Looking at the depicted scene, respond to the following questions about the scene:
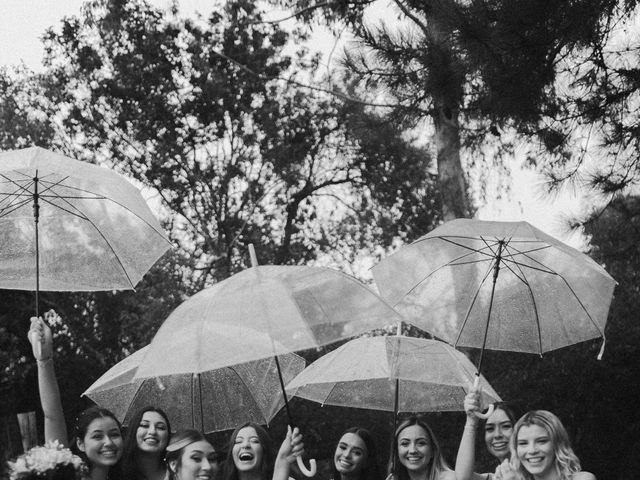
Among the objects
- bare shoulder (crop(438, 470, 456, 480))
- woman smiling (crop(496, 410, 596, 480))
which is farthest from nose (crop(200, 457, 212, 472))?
woman smiling (crop(496, 410, 596, 480))

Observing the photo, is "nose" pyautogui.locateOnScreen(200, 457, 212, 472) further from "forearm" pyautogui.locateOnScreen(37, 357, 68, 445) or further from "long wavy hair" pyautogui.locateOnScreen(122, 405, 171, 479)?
"forearm" pyautogui.locateOnScreen(37, 357, 68, 445)

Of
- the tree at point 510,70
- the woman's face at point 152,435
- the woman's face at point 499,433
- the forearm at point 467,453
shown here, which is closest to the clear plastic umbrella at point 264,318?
the forearm at point 467,453

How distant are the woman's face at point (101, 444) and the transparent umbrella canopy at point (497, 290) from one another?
1.81 metres

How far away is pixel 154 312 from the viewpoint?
14203 mm

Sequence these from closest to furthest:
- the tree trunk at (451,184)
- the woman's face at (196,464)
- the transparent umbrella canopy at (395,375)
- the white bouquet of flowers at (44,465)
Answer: the white bouquet of flowers at (44,465), the woman's face at (196,464), the transparent umbrella canopy at (395,375), the tree trunk at (451,184)

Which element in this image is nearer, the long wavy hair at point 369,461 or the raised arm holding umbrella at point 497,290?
the raised arm holding umbrella at point 497,290

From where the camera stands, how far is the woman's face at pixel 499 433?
5160mm

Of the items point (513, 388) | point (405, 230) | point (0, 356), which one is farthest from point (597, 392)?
point (0, 356)

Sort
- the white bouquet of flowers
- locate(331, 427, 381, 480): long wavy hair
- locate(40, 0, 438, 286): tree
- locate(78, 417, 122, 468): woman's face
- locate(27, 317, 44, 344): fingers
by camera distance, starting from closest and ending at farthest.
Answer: the white bouquet of flowers < locate(27, 317, 44, 344): fingers < locate(78, 417, 122, 468): woman's face < locate(331, 427, 381, 480): long wavy hair < locate(40, 0, 438, 286): tree

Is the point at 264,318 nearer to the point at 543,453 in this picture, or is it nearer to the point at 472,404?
the point at 472,404

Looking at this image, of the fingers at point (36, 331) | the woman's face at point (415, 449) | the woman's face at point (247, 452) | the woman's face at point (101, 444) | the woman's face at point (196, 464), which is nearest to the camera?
the fingers at point (36, 331)

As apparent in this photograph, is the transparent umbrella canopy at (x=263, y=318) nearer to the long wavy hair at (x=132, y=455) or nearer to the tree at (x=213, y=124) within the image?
the long wavy hair at (x=132, y=455)

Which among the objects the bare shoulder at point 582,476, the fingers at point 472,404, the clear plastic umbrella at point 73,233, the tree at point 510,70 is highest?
the tree at point 510,70

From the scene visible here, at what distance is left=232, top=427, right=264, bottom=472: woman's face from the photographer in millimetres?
4996
